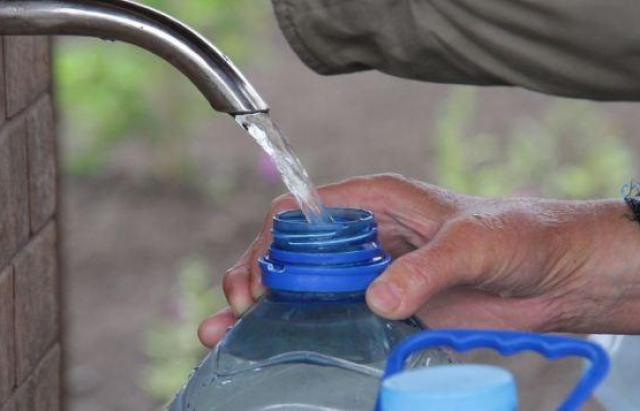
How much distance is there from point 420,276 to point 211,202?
3.93 metres

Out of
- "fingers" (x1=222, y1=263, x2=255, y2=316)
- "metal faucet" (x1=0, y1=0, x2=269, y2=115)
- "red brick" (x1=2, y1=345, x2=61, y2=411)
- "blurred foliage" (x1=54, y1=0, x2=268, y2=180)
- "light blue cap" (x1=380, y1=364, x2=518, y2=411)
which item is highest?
"metal faucet" (x1=0, y1=0, x2=269, y2=115)

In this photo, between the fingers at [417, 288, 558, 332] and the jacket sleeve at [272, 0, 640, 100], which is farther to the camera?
the fingers at [417, 288, 558, 332]

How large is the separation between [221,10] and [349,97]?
1566 mm

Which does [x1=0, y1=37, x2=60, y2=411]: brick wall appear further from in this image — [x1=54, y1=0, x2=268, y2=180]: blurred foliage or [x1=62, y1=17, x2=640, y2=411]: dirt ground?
[x1=54, y1=0, x2=268, y2=180]: blurred foliage

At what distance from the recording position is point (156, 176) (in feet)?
18.9

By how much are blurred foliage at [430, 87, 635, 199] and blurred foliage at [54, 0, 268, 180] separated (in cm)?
89

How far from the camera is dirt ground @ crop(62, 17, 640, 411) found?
4.68m

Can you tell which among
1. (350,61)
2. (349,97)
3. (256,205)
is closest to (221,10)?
(256,205)

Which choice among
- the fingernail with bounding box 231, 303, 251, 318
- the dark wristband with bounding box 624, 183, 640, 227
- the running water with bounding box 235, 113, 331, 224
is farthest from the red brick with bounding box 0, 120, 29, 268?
the dark wristband with bounding box 624, 183, 640, 227

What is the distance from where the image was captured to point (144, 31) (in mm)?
1543

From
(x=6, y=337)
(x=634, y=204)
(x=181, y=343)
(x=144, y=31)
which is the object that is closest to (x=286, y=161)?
(x=144, y=31)

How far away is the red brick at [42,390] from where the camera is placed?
199cm

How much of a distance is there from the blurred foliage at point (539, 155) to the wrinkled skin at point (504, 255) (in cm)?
247

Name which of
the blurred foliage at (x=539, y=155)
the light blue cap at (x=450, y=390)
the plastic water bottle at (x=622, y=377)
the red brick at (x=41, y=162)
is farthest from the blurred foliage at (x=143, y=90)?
the light blue cap at (x=450, y=390)
